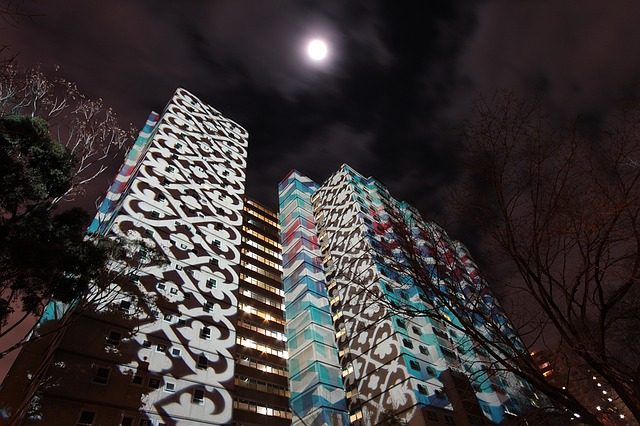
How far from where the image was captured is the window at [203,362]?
21.8 meters

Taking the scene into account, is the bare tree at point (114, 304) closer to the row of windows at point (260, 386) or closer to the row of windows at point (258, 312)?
the row of windows at point (260, 386)

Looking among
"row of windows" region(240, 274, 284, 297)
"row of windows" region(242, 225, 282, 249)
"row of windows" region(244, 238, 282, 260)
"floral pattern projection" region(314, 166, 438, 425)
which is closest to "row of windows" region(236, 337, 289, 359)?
"floral pattern projection" region(314, 166, 438, 425)

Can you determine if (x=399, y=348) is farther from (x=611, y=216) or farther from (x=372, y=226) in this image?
(x=611, y=216)

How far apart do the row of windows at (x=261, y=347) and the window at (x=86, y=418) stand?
636 inches

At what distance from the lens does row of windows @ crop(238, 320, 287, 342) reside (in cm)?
3488

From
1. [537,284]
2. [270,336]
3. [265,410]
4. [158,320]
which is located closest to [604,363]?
[537,284]

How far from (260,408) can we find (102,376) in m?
14.6

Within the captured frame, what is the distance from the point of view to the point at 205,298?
2581cm

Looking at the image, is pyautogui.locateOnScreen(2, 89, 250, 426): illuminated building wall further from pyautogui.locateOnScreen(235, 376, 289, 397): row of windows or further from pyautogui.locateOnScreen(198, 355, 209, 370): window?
pyautogui.locateOnScreen(235, 376, 289, 397): row of windows

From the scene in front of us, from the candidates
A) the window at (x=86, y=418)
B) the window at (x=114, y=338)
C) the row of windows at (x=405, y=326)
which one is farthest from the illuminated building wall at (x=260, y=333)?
the window at (x=86, y=418)

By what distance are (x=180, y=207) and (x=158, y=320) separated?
1087 cm

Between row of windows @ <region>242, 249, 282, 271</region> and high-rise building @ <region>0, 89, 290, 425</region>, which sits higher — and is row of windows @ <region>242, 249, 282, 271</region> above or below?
above

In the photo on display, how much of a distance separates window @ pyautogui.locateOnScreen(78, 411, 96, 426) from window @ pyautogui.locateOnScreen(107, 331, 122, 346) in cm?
357

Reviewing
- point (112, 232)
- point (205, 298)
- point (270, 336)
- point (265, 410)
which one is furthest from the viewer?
point (270, 336)
